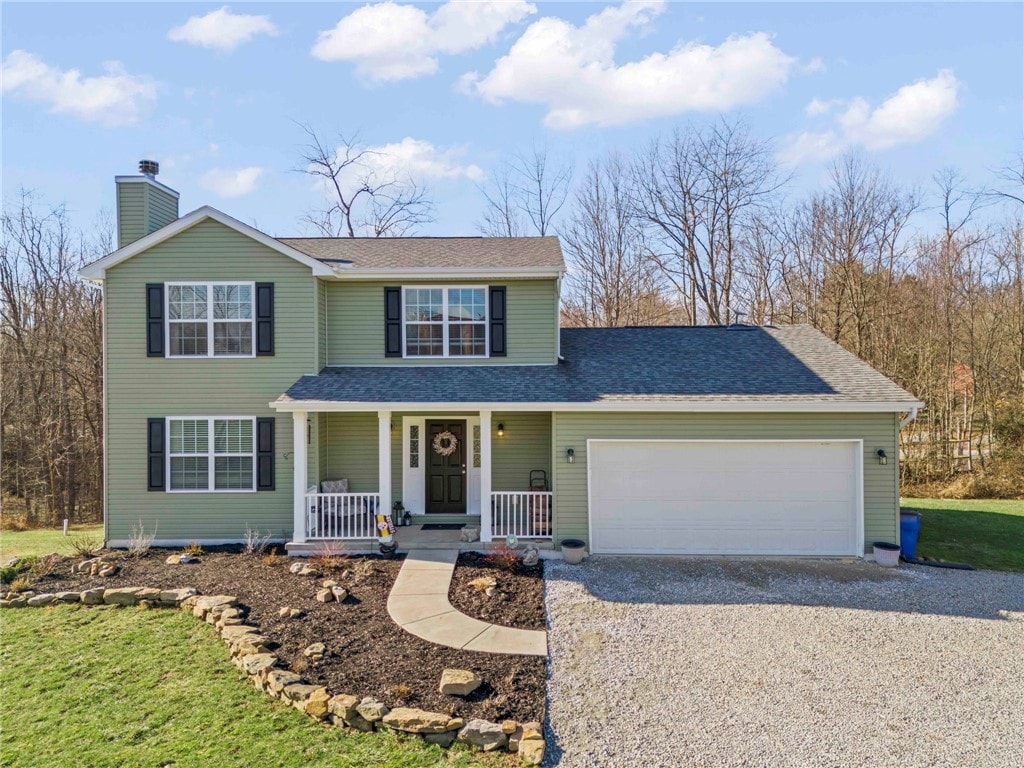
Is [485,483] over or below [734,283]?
below

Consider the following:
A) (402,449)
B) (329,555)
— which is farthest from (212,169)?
(329,555)

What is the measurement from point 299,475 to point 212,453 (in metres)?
2.01

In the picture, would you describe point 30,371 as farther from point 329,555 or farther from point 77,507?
point 329,555

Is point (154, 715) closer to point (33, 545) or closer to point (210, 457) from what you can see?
point (210, 457)

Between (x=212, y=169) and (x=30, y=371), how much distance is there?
9.93 m

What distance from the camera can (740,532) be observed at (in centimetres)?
980

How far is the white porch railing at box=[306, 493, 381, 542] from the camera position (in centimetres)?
1015

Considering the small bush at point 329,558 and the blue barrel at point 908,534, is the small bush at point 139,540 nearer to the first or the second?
the small bush at point 329,558

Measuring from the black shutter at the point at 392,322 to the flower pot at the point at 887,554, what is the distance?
30.4ft

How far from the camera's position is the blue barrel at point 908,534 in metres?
A: 9.80

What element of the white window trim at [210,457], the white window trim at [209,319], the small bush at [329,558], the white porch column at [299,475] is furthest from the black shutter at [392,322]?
the small bush at [329,558]

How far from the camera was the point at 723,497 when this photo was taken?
32.2 ft

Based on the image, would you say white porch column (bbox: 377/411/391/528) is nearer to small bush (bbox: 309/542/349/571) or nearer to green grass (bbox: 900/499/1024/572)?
small bush (bbox: 309/542/349/571)

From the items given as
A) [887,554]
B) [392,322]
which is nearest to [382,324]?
[392,322]
